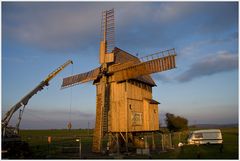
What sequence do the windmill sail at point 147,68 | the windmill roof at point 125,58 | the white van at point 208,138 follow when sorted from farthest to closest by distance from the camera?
the white van at point 208,138 → the windmill roof at point 125,58 → the windmill sail at point 147,68

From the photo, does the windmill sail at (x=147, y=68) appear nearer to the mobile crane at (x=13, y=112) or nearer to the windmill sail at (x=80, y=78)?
the windmill sail at (x=80, y=78)

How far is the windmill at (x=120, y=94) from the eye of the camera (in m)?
23.9

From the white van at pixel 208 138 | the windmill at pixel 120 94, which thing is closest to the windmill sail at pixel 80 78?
the windmill at pixel 120 94

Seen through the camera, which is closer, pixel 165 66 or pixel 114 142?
pixel 165 66

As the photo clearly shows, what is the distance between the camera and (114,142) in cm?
2531

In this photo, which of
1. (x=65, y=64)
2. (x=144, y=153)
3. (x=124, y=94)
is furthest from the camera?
(x=65, y=64)

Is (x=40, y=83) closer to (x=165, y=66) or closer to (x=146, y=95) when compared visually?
(x=146, y=95)

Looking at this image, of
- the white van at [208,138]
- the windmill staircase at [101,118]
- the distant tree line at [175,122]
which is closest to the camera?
the windmill staircase at [101,118]

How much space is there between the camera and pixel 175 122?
2936 inches

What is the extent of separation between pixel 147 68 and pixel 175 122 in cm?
5375

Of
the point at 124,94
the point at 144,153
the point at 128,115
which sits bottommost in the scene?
the point at 144,153

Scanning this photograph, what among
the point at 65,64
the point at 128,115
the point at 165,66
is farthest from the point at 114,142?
the point at 65,64

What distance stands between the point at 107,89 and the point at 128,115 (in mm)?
3430

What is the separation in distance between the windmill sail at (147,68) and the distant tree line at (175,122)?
52.4 meters
